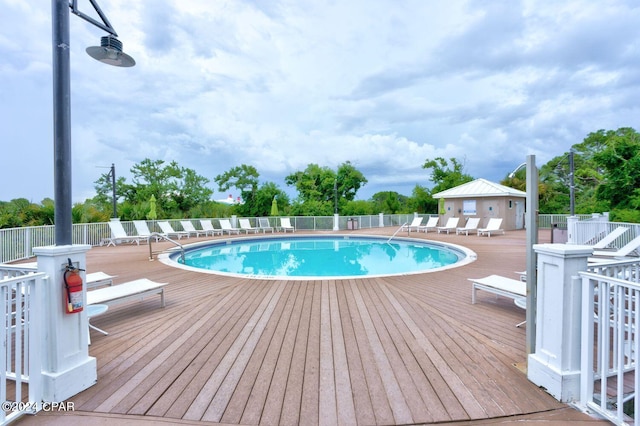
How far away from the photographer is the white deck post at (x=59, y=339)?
74.4 inches

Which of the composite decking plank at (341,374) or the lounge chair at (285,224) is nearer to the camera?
the composite decking plank at (341,374)

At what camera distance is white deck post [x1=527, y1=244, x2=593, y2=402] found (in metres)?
1.88

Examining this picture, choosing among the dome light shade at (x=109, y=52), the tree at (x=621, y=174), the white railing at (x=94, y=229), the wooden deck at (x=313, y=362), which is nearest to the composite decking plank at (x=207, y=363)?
the wooden deck at (x=313, y=362)

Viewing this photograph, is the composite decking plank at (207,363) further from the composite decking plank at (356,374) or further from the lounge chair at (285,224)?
the lounge chair at (285,224)

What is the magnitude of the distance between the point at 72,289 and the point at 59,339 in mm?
321

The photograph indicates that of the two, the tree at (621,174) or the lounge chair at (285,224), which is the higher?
the tree at (621,174)

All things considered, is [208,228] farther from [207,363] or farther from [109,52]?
[207,363]

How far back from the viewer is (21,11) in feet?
10.6

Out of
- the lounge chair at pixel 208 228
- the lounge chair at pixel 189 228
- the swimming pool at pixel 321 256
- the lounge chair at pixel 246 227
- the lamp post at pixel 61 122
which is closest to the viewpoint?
the lamp post at pixel 61 122

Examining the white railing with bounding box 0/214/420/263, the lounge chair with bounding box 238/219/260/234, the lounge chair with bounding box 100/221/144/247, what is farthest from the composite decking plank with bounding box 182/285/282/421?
the lounge chair with bounding box 238/219/260/234

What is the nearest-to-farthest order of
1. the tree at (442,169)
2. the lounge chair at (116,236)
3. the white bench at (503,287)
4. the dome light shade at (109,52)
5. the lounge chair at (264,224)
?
the dome light shade at (109,52), the white bench at (503,287), the lounge chair at (116,236), the lounge chair at (264,224), the tree at (442,169)

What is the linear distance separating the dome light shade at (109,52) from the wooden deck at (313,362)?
267 cm

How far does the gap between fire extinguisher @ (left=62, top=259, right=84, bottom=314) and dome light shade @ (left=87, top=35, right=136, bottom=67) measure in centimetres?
195

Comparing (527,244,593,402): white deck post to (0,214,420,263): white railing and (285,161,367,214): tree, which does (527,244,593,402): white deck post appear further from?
(285,161,367,214): tree
